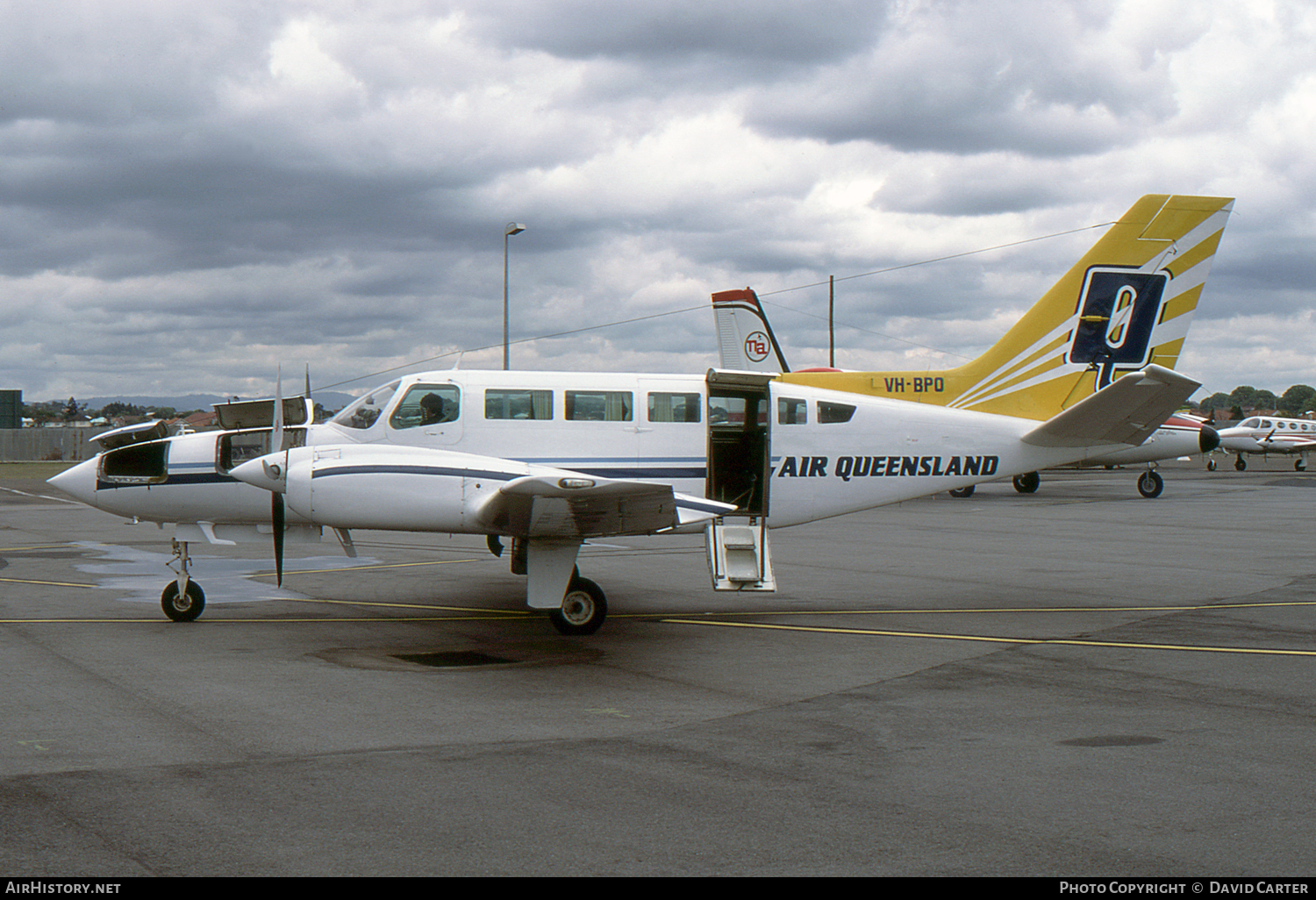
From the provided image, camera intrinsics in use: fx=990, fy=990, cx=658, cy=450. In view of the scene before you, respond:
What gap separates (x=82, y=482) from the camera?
11.6m

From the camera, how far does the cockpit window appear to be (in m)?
11.9

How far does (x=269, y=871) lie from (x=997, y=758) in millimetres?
4433

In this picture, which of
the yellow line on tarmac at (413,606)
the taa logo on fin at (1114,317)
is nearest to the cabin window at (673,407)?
the yellow line on tarmac at (413,606)

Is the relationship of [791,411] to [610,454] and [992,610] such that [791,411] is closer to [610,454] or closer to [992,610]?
[610,454]

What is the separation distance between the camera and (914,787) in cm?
586

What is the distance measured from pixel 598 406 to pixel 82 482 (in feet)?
20.1

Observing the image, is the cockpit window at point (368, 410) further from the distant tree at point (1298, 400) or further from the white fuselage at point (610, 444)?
the distant tree at point (1298, 400)

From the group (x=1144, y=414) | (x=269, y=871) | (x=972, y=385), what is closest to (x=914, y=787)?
(x=269, y=871)

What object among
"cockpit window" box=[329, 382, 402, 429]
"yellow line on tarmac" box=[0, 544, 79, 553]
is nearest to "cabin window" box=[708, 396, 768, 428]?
"cockpit window" box=[329, 382, 402, 429]

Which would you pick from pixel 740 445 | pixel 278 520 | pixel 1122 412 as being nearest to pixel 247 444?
pixel 278 520

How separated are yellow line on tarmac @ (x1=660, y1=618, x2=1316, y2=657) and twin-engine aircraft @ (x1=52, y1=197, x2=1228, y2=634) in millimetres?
1006

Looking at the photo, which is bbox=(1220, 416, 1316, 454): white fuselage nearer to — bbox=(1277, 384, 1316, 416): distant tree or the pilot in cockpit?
the pilot in cockpit

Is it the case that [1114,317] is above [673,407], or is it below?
above

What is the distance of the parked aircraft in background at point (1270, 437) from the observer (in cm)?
5181
